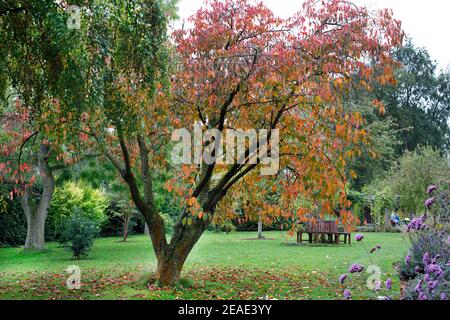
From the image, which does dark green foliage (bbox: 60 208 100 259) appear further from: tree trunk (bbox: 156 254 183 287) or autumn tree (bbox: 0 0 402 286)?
tree trunk (bbox: 156 254 183 287)

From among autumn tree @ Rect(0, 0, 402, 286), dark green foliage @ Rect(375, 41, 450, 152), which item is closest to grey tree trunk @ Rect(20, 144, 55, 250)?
autumn tree @ Rect(0, 0, 402, 286)

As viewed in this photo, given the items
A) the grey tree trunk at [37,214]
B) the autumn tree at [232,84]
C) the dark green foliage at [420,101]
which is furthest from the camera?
the dark green foliage at [420,101]

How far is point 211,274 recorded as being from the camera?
9.86 metres

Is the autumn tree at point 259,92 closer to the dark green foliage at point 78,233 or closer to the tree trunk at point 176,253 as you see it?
the tree trunk at point 176,253

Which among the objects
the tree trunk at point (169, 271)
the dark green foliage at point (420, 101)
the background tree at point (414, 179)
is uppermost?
the dark green foliage at point (420, 101)

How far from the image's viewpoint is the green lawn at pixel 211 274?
295 inches

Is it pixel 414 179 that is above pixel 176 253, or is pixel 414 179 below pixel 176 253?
above

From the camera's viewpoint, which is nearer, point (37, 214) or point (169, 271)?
point (169, 271)

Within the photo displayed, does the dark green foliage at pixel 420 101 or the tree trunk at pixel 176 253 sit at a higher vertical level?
the dark green foliage at pixel 420 101

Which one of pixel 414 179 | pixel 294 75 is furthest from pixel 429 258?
pixel 414 179

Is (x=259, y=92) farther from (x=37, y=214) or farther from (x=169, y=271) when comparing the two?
(x=37, y=214)

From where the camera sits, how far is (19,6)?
6.27 m

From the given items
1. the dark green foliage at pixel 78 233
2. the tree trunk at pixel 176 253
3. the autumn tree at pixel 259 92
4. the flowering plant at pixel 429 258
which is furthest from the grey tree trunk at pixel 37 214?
the flowering plant at pixel 429 258
